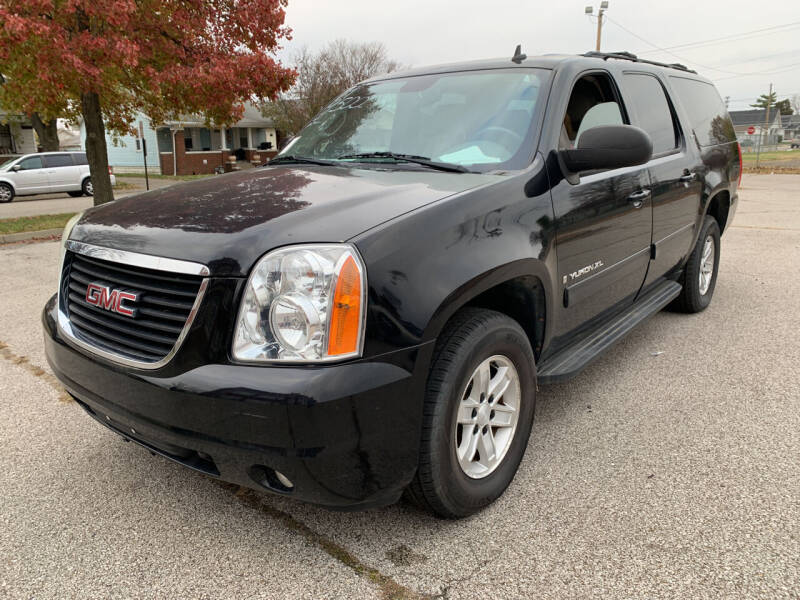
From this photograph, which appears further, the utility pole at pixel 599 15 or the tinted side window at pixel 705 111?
the utility pole at pixel 599 15

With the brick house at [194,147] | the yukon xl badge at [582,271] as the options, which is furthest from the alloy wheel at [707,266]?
the brick house at [194,147]

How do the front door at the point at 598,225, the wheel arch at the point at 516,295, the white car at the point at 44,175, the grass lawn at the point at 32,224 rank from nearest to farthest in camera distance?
the wheel arch at the point at 516,295, the front door at the point at 598,225, the grass lawn at the point at 32,224, the white car at the point at 44,175

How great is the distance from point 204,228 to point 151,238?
0.67 ft

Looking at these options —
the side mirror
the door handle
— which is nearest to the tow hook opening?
the side mirror

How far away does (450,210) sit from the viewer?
7.22 feet

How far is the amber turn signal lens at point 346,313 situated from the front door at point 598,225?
3.96 feet

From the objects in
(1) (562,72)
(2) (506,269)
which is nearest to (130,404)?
(2) (506,269)

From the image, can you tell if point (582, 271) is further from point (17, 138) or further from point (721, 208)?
point (17, 138)

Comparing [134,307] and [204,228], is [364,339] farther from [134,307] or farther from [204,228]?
[134,307]

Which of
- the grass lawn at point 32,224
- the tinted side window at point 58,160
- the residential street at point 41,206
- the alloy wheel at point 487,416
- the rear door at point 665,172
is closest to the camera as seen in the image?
the alloy wheel at point 487,416

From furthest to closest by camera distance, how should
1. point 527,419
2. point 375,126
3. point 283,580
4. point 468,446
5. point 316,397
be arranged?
1. point 375,126
2. point 527,419
3. point 468,446
4. point 283,580
5. point 316,397

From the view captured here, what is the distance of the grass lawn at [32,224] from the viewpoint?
10906mm

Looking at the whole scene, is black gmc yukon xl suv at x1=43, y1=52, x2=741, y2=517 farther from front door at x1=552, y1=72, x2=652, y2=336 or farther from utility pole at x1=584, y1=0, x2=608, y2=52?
utility pole at x1=584, y1=0, x2=608, y2=52

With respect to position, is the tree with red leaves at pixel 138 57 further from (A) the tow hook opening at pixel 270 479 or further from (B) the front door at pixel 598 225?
(A) the tow hook opening at pixel 270 479
